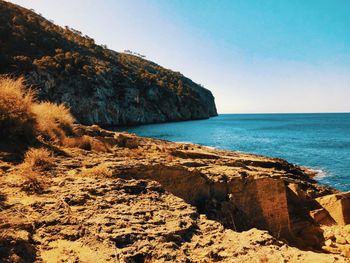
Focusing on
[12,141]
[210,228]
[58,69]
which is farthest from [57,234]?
[58,69]

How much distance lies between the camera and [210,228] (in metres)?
5.44

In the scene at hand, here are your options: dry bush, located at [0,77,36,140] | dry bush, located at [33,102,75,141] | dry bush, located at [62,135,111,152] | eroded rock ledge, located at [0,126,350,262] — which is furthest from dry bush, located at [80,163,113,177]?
dry bush, located at [33,102,75,141]

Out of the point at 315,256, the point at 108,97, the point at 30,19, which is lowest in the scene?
the point at 315,256

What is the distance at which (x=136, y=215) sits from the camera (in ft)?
18.3

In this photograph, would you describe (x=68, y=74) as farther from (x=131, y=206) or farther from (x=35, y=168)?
(x=131, y=206)

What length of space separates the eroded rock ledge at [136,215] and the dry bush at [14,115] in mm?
995

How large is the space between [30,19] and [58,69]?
52.0 feet

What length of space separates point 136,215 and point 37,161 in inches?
120

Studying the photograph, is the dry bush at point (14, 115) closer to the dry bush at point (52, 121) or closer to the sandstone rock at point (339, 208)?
the dry bush at point (52, 121)

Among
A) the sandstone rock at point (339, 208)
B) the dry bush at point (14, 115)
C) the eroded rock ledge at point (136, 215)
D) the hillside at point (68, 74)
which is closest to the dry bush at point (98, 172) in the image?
the eroded rock ledge at point (136, 215)

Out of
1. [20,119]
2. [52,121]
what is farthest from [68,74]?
[20,119]

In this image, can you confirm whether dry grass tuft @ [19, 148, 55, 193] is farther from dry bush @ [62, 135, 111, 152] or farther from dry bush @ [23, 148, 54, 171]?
dry bush @ [62, 135, 111, 152]

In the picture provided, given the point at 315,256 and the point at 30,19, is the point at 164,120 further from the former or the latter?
the point at 315,256

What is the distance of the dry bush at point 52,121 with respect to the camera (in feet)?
31.9
